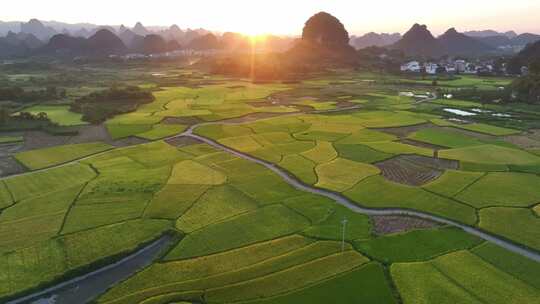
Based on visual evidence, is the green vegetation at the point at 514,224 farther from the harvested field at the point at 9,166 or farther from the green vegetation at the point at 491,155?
the harvested field at the point at 9,166

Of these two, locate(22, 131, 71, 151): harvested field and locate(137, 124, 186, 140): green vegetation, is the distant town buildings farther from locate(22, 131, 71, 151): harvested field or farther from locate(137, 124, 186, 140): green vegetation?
locate(22, 131, 71, 151): harvested field

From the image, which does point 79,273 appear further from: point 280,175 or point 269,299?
point 280,175

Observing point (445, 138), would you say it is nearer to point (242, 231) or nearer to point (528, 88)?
point (242, 231)

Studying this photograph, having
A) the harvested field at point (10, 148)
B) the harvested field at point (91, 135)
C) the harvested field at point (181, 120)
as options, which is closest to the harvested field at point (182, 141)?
the harvested field at point (91, 135)

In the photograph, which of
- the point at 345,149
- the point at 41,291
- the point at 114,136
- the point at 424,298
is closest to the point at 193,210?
the point at 41,291

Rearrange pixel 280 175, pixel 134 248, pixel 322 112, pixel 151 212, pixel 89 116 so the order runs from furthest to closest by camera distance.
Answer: pixel 322 112 < pixel 89 116 < pixel 280 175 < pixel 151 212 < pixel 134 248

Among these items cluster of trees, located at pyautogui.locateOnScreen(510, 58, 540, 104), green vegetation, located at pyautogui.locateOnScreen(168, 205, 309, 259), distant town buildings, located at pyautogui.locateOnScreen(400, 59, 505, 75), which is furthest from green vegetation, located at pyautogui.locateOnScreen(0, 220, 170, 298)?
distant town buildings, located at pyautogui.locateOnScreen(400, 59, 505, 75)
